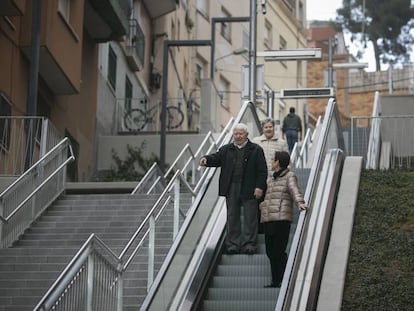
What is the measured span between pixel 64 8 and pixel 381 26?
46168 mm

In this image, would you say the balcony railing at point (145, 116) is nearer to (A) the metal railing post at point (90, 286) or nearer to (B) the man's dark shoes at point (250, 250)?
(B) the man's dark shoes at point (250, 250)

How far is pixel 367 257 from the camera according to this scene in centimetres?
1388

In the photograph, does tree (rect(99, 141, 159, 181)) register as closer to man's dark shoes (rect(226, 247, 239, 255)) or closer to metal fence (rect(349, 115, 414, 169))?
metal fence (rect(349, 115, 414, 169))

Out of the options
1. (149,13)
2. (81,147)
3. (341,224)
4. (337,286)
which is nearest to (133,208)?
(341,224)

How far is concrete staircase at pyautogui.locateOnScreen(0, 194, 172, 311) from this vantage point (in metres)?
13.9

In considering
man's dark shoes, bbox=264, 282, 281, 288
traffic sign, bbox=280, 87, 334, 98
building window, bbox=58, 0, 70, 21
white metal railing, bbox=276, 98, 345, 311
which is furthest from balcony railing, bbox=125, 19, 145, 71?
man's dark shoes, bbox=264, 282, 281, 288

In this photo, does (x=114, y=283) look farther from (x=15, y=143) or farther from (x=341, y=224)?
(x=15, y=143)

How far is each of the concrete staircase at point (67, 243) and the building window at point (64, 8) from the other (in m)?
6.37

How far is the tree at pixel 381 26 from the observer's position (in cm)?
6838

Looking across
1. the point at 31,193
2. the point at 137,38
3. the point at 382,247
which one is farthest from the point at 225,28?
the point at 382,247

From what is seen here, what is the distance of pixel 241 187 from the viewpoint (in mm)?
14586

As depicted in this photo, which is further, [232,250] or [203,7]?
[203,7]

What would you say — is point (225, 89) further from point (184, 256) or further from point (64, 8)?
point (184, 256)

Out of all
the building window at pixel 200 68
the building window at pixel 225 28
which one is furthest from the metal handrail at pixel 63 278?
the building window at pixel 225 28
